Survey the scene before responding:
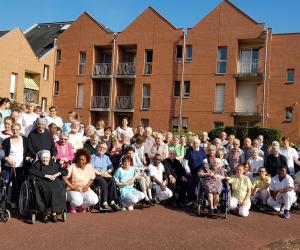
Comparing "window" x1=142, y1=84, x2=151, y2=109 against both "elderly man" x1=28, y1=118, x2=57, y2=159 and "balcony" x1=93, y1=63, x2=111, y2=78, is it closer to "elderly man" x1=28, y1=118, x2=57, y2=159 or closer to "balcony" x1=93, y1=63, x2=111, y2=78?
"balcony" x1=93, y1=63, x2=111, y2=78

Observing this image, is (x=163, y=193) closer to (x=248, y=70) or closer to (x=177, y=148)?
(x=177, y=148)

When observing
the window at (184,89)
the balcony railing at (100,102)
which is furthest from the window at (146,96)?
the balcony railing at (100,102)

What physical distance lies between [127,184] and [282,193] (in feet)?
13.6

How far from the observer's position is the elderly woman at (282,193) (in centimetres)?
1196

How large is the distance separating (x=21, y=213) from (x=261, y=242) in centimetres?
476

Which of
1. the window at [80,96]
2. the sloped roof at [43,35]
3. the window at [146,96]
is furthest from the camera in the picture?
the sloped roof at [43,35]

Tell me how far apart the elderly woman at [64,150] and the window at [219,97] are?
2523 centimetres

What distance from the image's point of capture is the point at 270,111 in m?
33.9

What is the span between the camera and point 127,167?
37.0 feet

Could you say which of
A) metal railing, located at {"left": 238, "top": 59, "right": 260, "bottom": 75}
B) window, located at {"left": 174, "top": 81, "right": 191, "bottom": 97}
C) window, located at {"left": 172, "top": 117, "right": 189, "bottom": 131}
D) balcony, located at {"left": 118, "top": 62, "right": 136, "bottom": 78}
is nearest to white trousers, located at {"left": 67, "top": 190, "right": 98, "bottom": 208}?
metal railing, located at {"left": 238, "top": 59, "right": 260, "bottom": 75}

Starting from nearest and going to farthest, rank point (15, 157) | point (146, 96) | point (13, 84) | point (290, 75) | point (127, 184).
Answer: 1. point (15, 157)
2. point (127, 184)
3. point (290, 75)
4. point (146, 96)
5. point (13, 84)

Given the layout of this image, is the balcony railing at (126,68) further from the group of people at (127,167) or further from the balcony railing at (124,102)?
the group of people at (127,167)

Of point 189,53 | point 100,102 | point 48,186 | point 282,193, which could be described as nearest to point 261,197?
point 282,193

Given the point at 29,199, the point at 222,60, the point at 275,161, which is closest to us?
the point at 29,199
